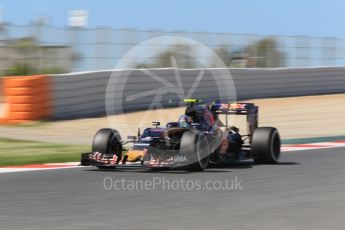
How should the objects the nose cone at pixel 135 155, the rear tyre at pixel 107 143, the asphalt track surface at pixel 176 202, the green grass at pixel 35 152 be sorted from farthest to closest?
the green grass at pixel 35 152 < the rear tyre at pixel 107 143 < the nose cone at pixel 135 155 < the asphalt track surface at pixel 176 202

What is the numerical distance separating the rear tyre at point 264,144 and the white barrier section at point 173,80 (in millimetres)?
7920

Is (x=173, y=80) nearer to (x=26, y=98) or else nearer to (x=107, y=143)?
(x=26, y=98)

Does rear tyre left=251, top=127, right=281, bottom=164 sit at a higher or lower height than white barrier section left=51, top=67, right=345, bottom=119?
lower

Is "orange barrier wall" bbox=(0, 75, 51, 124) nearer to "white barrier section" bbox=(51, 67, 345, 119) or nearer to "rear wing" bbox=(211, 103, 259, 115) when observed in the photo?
"white barrier section" bbox=(51, 67, 345, 119)

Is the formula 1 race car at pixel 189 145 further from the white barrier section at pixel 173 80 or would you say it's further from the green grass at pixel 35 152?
the white barrier section at pixel 173 80

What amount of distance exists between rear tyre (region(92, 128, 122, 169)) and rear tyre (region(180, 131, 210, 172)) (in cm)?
113

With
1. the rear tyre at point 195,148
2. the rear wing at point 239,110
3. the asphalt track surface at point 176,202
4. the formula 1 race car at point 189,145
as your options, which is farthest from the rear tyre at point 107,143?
the rear wing at point 239,110

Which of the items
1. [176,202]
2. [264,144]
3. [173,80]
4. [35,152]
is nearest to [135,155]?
[264,144]

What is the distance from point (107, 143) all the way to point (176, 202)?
3.15 m

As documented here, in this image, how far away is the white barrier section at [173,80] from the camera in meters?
21.0

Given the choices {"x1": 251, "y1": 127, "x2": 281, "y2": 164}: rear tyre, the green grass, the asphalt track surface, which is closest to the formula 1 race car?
{"x1": 251, "y1": 127, "x2": 281, "y2": 164}: rear tyre

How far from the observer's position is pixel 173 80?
25406mm

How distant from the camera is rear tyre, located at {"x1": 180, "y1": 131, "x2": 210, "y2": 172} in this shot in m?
10.4

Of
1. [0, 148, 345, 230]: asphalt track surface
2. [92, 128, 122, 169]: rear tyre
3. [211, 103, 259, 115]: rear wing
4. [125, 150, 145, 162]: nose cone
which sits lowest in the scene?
[0, 148, 345, 230]: asphalt track surface
